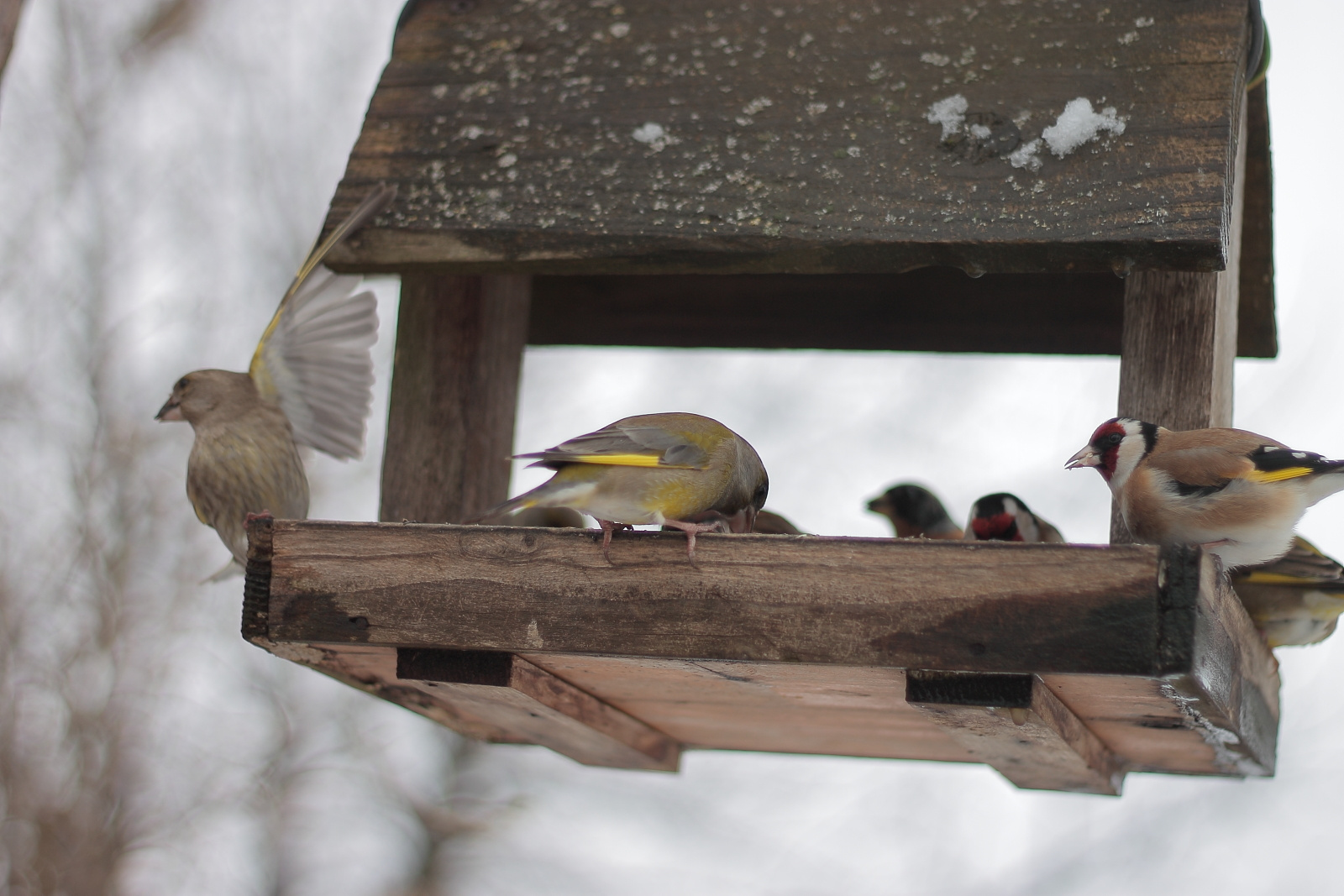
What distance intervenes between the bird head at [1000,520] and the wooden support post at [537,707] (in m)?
0.84

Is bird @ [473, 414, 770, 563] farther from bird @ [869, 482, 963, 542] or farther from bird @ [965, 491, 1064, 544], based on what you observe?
bird @ [869, 482, 963, 542]


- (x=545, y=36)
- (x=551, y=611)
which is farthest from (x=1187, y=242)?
(x=545, y=36)

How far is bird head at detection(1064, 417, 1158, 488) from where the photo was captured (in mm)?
2297

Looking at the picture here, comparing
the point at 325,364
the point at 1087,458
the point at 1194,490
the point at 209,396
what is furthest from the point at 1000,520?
the point at 209,396

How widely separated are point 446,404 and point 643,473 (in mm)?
685

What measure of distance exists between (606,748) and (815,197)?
129cm

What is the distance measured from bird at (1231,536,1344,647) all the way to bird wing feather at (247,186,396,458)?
1.79 m

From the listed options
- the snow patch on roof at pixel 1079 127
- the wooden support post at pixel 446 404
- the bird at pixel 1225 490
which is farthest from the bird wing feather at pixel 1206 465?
the wooden support post at pixel 446 404

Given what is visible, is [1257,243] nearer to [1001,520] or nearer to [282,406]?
[1001,520]

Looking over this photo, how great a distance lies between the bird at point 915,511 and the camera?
3926 mm

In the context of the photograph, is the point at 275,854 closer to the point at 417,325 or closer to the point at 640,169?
the point at 417,325

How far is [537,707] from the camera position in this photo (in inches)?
94.3

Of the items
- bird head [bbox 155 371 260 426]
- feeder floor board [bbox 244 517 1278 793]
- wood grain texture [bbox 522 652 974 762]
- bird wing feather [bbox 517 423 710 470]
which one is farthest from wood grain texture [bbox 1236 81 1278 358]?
bird head [bbox 155 371 260 426]

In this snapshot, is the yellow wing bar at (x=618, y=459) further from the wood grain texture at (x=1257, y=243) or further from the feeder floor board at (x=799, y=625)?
the wood grain texture at (x=1257, y=243)
